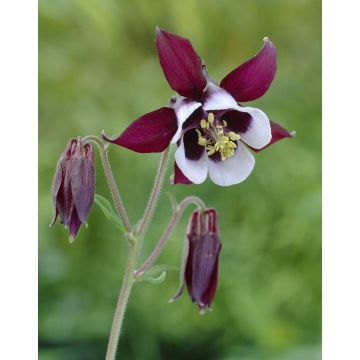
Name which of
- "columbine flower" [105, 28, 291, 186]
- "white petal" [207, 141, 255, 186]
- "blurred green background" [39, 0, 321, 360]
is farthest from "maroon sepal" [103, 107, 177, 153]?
"blurred green background" [39, 0, 321, 360]

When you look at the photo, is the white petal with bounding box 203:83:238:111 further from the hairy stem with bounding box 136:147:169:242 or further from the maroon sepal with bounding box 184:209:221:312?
the maroon sepal with bounding box 184:209:221:312

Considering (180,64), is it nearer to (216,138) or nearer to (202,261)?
(216,138)

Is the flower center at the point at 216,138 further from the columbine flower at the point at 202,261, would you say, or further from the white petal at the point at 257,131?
the columbine flower at the point at 202,261

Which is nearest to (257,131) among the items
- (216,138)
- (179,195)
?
(216,138)

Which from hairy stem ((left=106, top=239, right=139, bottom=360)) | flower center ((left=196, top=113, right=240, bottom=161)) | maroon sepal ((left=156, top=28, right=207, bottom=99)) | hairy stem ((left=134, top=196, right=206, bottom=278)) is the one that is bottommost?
hairy stem ((left=106, top=239, right=139, bottom=360))

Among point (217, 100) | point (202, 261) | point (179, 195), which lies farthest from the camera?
point (179, 195)

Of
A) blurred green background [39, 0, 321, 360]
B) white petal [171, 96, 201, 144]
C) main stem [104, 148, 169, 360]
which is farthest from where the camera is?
blurred green background [39, 0, 321, 360]

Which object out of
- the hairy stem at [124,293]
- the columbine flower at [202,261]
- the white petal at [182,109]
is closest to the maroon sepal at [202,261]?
the columbine flower at [202,261]
